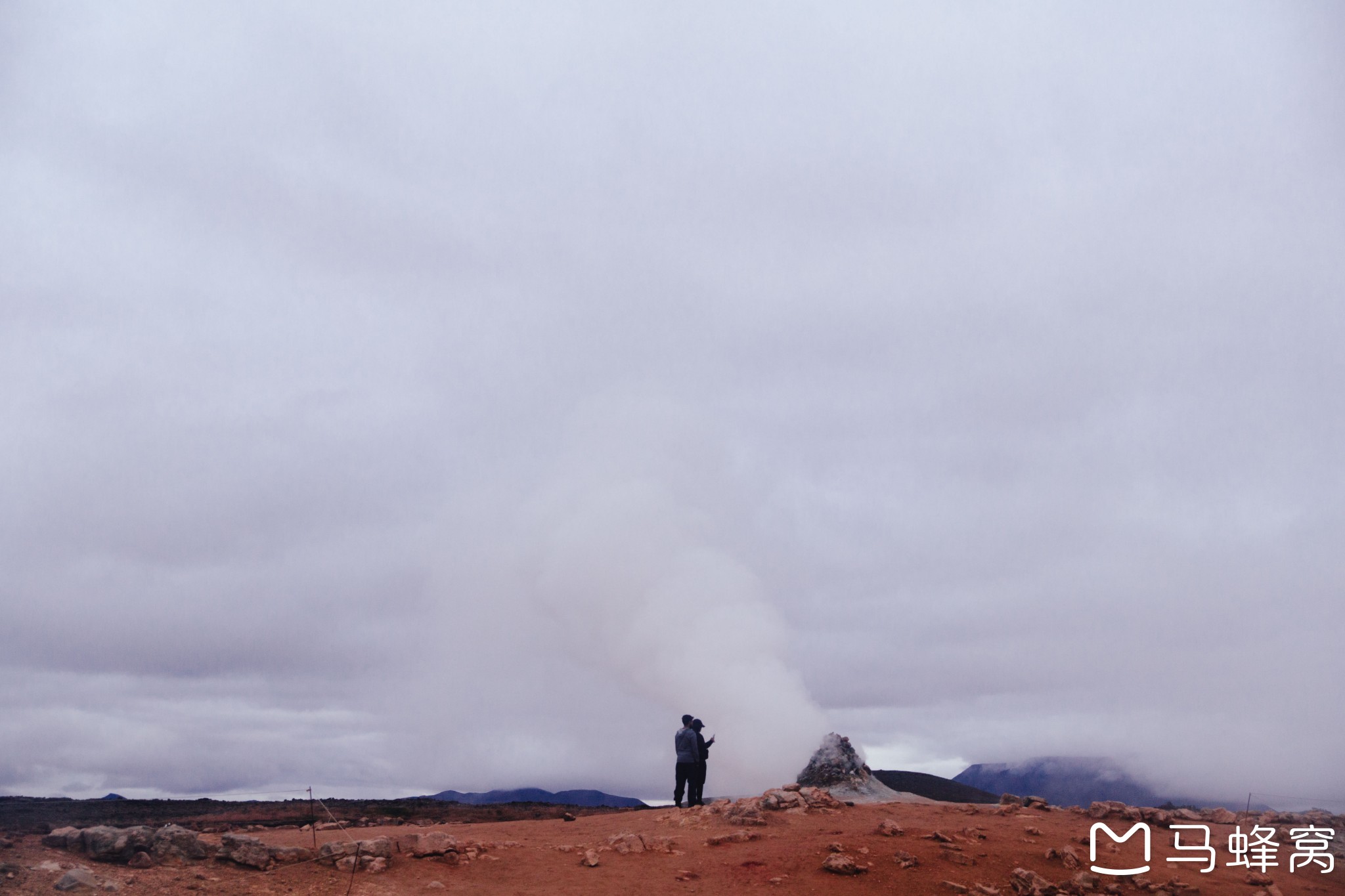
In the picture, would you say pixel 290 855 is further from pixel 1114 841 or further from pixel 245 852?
pixel 1114 841

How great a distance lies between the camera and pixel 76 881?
12.1 meters

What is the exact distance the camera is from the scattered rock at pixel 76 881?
39.2 ft

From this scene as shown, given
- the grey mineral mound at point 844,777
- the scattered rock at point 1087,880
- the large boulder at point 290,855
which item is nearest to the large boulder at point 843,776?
the grey mineral mound at point 844,777

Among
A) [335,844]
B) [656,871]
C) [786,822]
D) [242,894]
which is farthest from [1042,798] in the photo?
[242,894]

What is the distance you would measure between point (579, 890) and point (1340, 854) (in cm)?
1673

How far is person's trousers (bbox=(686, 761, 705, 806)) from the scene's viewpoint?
23609 millimetres

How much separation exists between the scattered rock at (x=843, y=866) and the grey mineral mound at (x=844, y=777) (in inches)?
434

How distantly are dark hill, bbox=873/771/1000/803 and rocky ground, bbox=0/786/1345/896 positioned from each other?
24.7 meters

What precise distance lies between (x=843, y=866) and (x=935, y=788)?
35919 millimetres

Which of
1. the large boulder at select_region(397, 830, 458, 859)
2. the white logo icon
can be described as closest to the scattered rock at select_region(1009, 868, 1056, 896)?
the white logo icon

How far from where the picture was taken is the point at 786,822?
65.2ft

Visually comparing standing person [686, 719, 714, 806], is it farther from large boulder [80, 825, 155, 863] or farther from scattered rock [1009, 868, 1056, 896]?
large boulder [80, 825, 155, 863]

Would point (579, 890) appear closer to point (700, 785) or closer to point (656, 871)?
point (656, 871)

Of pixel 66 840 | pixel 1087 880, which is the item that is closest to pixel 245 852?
pixel 66 840
